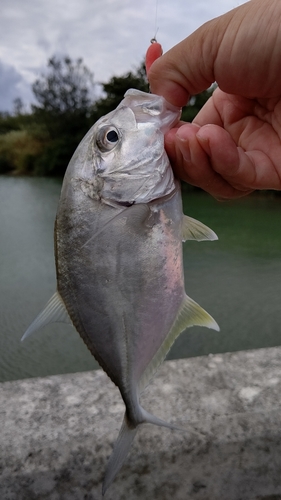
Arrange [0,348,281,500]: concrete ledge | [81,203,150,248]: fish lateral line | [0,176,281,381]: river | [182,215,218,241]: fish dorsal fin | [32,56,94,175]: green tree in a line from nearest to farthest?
1. [81,203,150,248]: fish lateral line
2. [182,215,218,241]: fish dorsal fin
3. [0,348,281,500]: concrete ledge
4. [0,176,281,381]: river
5. [32,56,94,175]: green tree

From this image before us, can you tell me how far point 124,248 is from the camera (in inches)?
39.2

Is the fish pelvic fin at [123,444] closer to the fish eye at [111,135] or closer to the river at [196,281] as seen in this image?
the fish eye at [111,135]

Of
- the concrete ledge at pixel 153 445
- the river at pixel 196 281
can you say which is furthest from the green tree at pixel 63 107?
the concrete ledge at pixel 153 445

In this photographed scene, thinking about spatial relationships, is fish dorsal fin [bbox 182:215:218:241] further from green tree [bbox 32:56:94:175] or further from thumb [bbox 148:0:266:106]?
green tree [bbox 32:56:94:175]

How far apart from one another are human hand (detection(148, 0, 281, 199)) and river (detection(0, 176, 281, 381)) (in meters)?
2.58

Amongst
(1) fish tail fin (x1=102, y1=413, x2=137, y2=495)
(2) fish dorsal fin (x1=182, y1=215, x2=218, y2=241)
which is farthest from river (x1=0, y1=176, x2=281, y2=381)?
(2) fish dorsal fin (x1=182, y1=215, x2=218, y2=241)

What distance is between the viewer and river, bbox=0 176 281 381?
147 inches

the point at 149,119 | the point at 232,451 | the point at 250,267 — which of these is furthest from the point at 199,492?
the point at 250,267

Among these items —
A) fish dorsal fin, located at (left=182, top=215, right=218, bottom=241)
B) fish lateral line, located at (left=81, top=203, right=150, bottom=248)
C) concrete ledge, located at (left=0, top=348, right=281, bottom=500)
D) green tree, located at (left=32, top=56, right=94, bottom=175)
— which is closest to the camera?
fish lateral line, located at (left=81, top=203, right=150, bottom=248)

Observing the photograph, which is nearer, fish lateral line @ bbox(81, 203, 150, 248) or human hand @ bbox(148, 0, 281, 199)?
fish lateral line @ bbox(81, 203, 150, 248)

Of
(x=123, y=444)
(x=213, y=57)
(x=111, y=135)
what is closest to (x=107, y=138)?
(x=111, y=135)

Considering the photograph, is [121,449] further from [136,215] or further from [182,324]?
[136,215]

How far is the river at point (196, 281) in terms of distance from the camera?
372 cm

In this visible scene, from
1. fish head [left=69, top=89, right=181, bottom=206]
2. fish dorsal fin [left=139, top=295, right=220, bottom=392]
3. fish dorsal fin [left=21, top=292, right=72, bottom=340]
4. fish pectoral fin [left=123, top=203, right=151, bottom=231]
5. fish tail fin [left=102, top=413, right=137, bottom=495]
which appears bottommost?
fish tail fin [left=102, top=413, right=137, bottom=495]
